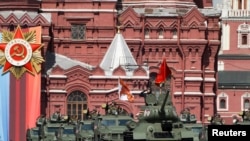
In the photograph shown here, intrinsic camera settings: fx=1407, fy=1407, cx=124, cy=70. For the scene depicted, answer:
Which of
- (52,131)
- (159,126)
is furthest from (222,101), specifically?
(159,126)

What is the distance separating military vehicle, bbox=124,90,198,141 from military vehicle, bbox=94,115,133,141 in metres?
5.93

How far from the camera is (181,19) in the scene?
78562 millimetres

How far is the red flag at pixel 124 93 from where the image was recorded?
72438mm

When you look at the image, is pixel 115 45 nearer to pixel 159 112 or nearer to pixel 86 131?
pixel 86 131

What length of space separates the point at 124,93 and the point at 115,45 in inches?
222

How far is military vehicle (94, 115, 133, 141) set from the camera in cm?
4653

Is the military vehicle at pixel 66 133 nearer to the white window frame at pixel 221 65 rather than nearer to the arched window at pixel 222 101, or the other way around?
the arched window at pixel 222 101

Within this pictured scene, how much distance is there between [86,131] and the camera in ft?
163

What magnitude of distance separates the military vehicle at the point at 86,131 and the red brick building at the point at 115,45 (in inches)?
946

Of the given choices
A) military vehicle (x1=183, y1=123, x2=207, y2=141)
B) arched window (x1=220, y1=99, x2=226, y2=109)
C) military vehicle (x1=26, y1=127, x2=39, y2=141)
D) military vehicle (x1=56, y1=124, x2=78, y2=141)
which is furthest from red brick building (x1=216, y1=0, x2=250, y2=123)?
military vehicle (x1=183, y1=123, x2=207, y2=141)

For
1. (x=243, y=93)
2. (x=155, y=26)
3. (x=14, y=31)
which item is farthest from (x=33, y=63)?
(x=243, y=93)

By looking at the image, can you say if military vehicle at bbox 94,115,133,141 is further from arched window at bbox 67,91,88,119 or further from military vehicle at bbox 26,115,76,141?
arched window at bbox 67,91,88,119

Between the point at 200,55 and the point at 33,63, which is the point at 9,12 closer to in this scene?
the point at 33,63

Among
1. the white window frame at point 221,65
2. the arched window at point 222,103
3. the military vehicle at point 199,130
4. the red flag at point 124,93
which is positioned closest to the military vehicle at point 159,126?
the military vehicle at point 199,130
